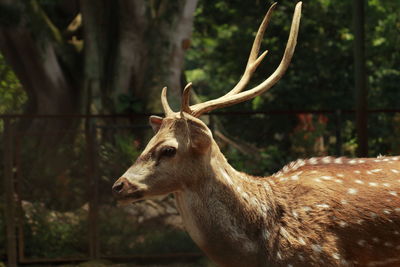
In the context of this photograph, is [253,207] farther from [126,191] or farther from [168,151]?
[126,191]

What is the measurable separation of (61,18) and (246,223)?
9049 mm

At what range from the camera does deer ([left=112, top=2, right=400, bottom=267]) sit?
4.04 m

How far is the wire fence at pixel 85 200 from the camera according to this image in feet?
27.7

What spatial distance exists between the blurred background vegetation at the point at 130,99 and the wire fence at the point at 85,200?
0.01 metres

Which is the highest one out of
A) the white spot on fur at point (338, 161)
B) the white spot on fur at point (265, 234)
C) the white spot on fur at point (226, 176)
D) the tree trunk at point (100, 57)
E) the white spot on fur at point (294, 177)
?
the tree trunk at point (100, 57)

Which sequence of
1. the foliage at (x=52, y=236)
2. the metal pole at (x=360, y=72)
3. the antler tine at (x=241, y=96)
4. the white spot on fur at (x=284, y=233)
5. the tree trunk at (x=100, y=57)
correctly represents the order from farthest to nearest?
the tree trunk at (x=100, y=57)
the foliage at (x=52, y=236)
the metal pole at (x=360, y=72)
the antler tine at (x=241, y=96)
the white spot on fur at (x=284, y=233)

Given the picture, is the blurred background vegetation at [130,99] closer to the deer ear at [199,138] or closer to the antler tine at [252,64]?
the antler tine at [252,64]

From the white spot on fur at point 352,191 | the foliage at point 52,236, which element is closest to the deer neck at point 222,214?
the white spot on fur at point 352,191

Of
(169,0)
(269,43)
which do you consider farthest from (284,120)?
(169,0)

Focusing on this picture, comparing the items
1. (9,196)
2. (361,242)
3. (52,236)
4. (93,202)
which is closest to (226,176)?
(361,242)

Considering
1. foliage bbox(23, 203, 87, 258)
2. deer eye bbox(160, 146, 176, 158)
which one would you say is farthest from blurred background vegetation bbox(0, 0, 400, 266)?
deer eye bbox(160, 146, 176, 158)

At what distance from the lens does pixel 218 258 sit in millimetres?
4074

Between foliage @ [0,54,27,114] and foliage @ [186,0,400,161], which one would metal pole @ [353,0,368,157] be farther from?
foliage @ [0,54,27,114]

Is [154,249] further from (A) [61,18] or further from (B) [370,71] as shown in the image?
(B) [370,71]
